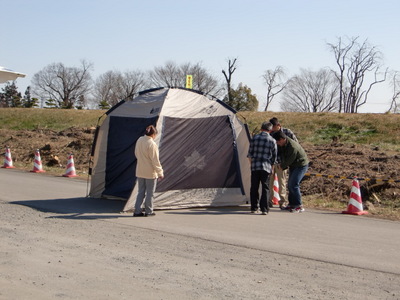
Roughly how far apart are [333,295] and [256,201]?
5.37m

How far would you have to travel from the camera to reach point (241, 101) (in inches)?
2591

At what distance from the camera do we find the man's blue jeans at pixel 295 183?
38.6 ft

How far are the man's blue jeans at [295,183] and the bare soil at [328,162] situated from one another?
6.21 feet

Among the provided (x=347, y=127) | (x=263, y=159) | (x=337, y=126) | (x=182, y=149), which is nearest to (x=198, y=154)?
(x=182, y=149)

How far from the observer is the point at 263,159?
11.2 metres

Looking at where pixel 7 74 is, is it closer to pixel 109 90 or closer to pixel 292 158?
pixel 292 158

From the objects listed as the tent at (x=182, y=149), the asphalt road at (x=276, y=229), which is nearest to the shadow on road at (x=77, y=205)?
the asphalt road at (x=276, y=229)

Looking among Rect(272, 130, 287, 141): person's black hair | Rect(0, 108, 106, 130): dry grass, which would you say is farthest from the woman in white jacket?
Rect(0, 108, 106, 130): dry grass

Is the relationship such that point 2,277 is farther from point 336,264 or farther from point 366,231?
A: point 366,231

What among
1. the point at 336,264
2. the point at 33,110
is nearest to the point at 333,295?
the point at 336,264

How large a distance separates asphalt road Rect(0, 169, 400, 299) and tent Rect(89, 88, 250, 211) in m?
0.38

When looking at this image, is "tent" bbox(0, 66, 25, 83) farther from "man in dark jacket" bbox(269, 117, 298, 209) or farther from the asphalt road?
"man in dark jacket" bbox(269, 117, 298, 209)

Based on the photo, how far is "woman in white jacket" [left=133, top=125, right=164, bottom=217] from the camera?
10672 mm

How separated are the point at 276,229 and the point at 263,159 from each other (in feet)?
5.80
